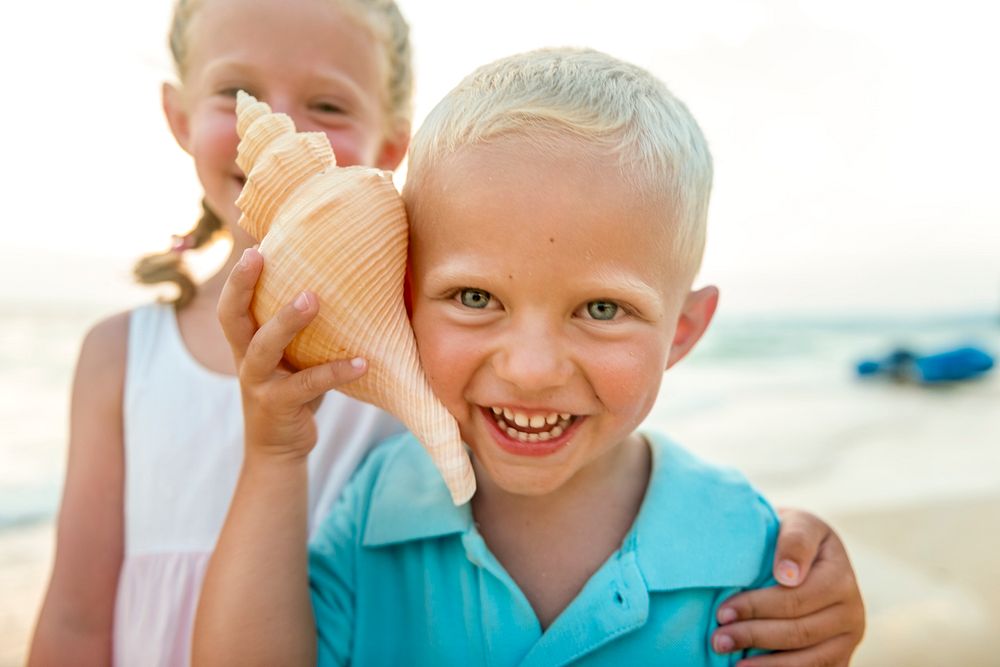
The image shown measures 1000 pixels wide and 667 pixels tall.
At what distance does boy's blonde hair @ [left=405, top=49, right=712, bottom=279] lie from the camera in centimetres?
166

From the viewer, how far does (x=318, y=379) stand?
5.45 ft

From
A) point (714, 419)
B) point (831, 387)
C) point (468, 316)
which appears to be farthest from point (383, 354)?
point (831, 387)

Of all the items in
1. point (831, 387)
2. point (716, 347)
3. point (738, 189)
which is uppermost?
point (738, 189)

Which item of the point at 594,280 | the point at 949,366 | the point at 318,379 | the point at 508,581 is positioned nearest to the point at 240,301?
the point at 318,379

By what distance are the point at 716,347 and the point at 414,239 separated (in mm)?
13718

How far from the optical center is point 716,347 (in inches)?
585

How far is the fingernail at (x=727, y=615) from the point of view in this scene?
1889 millimetres

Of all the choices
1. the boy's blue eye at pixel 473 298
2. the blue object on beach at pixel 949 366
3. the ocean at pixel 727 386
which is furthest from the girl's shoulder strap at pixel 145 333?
the blue object on beach at pixel 949 366

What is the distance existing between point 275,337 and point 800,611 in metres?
1.35

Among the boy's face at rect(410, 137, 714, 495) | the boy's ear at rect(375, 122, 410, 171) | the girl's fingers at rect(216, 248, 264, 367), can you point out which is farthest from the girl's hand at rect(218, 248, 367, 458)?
the boy's ear at rect(375, 122, 410, 171)

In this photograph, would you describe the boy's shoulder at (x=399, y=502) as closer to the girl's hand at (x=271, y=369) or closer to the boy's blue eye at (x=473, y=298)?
the girl's hand at (x=271, y=369)

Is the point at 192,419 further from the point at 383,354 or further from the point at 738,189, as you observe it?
the point at 738,189

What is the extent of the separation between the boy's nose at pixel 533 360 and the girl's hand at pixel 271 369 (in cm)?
29

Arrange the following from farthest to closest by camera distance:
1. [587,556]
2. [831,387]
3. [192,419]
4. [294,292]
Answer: [831,387] → [192,419] → [587,556] → [294,292]
